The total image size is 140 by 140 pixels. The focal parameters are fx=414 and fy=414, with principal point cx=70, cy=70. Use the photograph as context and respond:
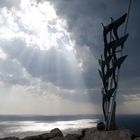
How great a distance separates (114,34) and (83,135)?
7293 mm

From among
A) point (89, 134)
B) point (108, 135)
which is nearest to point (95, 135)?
point (89, 134)

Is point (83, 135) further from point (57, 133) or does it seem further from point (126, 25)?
point (126, 25)

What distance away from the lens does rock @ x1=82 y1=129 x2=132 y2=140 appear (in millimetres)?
25564

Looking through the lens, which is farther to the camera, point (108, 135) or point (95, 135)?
point (95, 135)

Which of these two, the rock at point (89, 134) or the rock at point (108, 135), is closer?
the rock at point (108, 135)

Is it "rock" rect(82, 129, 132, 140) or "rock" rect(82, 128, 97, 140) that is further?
"rock" rect(82, 128, 97, 140)

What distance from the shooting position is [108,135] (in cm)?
2625

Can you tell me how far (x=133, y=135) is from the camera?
84.7 ft

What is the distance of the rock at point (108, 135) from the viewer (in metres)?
25.6

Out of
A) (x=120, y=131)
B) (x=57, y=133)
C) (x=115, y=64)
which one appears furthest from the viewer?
(x=57, y=133)

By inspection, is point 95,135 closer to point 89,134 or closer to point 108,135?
point 89,134

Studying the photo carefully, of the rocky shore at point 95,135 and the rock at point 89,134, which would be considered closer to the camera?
the rocky shore at point 95,135

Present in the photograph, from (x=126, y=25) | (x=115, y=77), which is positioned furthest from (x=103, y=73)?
(x=126, y=25)

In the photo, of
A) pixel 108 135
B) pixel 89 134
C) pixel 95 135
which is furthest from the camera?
pixel 89 134
